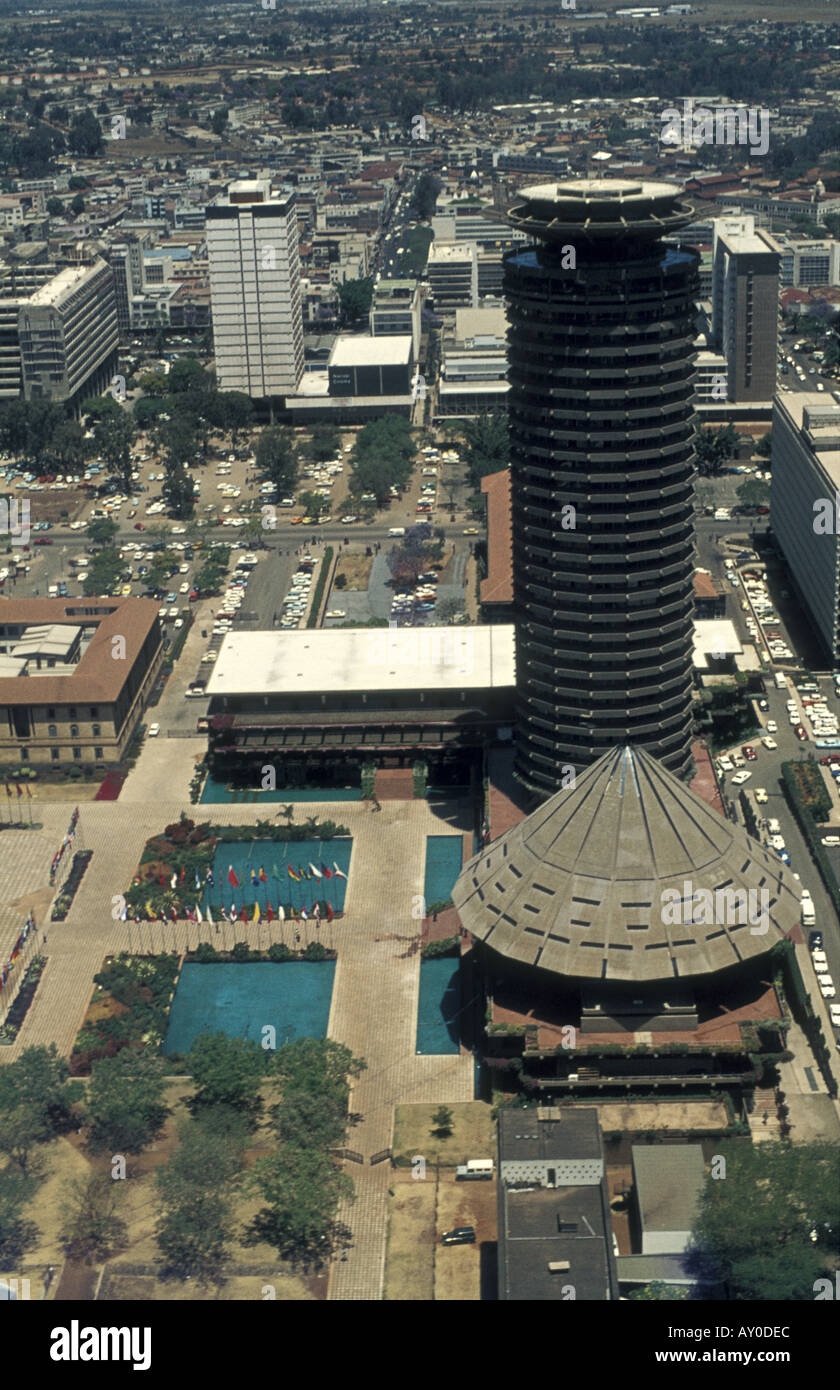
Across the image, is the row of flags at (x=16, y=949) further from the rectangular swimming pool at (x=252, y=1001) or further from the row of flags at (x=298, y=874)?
the row of flags at (x=298, y=874)

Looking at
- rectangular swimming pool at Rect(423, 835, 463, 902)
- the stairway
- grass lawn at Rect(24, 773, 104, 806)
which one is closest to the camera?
rectangular swimming pool at Rect(423, 835, 463, 902)

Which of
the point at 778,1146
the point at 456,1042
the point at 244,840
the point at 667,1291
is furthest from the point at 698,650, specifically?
the point at 667,1291

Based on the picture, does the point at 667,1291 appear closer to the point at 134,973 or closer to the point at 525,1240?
the point at 525,1240

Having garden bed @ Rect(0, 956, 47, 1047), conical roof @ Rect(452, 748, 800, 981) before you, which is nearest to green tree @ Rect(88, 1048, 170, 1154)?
garden bed @ Rect(0, 956, 47, 1047)

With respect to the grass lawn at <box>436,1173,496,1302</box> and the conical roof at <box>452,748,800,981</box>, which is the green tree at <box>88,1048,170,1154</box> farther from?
the conical roof at <box>452,748,800,981</box>

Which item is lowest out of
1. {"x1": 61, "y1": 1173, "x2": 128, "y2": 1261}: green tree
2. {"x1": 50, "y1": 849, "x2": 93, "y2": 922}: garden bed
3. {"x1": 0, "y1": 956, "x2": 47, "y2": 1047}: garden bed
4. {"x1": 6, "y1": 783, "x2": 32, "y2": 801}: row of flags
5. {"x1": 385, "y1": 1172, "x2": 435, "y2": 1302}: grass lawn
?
{"x1": 385, "y1": 1172, "x2": 435, "y2": 1302}: grass lawn
